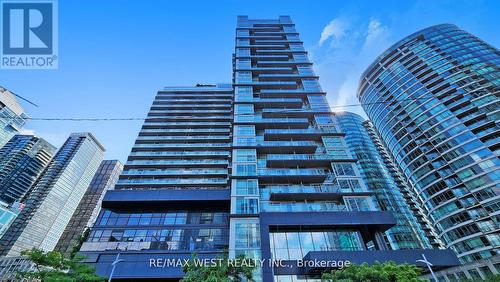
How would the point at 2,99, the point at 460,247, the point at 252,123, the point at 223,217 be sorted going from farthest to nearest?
1. the point at 2,99
2. the point at 460,247
3. the point at 252,123
4. the point at 223,217

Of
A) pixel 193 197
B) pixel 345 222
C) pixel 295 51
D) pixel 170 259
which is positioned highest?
pixel 295 51

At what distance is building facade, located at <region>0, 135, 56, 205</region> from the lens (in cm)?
11106

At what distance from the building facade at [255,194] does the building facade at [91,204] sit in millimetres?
84244

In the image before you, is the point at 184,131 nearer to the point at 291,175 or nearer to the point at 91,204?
the point at 291,175

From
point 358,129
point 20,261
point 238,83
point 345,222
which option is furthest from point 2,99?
point 358,129

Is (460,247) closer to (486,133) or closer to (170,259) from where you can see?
(486,133)

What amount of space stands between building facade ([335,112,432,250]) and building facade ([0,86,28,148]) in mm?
111422

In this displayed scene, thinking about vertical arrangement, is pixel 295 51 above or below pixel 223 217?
above

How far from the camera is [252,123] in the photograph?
41.9 meters

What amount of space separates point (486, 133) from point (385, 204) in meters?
30.7

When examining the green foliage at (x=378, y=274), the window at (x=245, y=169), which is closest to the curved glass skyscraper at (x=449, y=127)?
the window at (x=245, y=169)

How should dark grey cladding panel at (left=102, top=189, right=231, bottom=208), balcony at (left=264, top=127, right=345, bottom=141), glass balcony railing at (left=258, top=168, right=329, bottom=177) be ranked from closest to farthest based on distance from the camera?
glass balcony railing at (left=258, top=168, right=329, bottom=177) < dark grey cladding panel at (left=102, top=189, right=231, bottom=208) < balcony at (left=264, top=127, right=345, bottom=141)

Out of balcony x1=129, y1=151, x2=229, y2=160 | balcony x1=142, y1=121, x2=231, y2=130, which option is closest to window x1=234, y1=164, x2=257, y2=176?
balcony x1=129, y1=151, x2=229, y2=160

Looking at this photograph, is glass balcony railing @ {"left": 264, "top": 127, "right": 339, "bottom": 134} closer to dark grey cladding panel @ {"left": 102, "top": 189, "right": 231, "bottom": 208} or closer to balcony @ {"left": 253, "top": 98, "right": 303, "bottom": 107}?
balcony @ {"left": 253, "top": 98, "right": 303, "bottom": 107}
